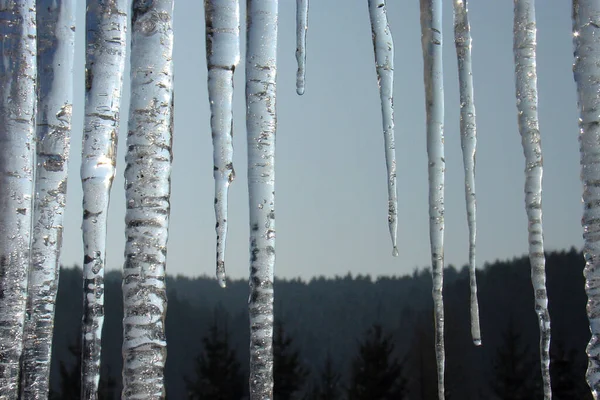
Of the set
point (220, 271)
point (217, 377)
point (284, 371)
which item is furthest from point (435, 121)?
point (217, 377)

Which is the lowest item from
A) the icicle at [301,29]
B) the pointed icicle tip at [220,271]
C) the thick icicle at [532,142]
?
the pointed icicle tip at [220,271]

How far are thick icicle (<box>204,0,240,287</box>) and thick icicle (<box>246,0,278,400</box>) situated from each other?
4.5 inches

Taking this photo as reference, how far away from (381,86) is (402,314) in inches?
→ 1415

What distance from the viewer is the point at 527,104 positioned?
3900 millimetres

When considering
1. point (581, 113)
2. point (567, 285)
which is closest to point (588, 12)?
point (581, 113)

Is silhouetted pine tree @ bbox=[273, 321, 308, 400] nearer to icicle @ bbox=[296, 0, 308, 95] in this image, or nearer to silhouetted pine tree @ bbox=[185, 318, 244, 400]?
silhouetted pine tree @ bbox=[185, 318, 244, 400]

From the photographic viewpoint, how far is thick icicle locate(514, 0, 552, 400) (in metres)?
3.77

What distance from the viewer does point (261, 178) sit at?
10.6 feet

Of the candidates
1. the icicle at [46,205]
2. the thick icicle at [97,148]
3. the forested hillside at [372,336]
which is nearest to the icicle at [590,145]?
the thick icicle at [97,148]

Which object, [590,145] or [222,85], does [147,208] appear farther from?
[590,145]

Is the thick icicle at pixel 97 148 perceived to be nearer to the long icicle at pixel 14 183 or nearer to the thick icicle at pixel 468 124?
the long icicle at pixel 14 183

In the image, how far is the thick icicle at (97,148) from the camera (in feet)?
9.59

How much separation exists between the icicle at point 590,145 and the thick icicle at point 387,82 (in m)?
1.08

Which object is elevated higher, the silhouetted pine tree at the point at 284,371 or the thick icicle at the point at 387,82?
the thick icicle at the point at 387,82
